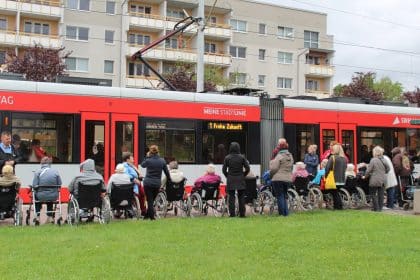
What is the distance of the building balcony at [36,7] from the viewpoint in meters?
43.1

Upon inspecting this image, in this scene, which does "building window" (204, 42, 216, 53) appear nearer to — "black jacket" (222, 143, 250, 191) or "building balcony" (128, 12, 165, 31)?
"building balcony" (128, 12, 165, 31)

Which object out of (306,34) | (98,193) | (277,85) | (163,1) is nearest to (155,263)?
(98,193)

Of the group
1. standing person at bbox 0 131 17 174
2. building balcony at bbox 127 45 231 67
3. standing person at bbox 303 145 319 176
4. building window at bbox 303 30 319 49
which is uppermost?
building window at bbox 303 30 319 49

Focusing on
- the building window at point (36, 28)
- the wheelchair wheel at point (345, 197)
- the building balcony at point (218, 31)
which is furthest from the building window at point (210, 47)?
the wheelchair wheel at point (345, 197)

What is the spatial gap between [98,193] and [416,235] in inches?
233

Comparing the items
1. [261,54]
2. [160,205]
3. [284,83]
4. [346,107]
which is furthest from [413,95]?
[160,205]

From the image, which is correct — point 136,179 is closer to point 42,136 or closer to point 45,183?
point 45,183

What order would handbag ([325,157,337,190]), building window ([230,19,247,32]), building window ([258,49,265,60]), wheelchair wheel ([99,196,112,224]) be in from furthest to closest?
building window ([258,49,265,60]) → building window ([230,19,247,32]) → handbag ([325,157,337,190]) → wheelchair wheel ([99,196,112,224])

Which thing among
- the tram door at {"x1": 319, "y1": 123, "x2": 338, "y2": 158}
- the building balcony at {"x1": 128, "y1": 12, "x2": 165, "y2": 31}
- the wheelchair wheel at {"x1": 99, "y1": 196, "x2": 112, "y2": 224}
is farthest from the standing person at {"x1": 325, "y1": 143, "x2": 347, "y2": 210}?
the building balcony at {"x1": 128, "y1": 12, "x2": 165, "y2": 31}

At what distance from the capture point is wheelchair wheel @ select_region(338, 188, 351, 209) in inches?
607

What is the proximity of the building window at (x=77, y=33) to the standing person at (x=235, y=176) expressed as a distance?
36.5 meters

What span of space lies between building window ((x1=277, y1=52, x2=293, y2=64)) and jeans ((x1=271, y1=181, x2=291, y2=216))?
1809 inches

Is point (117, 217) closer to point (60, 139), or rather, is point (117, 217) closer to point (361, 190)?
A: point (60, 139)

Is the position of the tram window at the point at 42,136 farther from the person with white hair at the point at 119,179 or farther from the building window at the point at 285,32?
the building window at the point at 285,32
